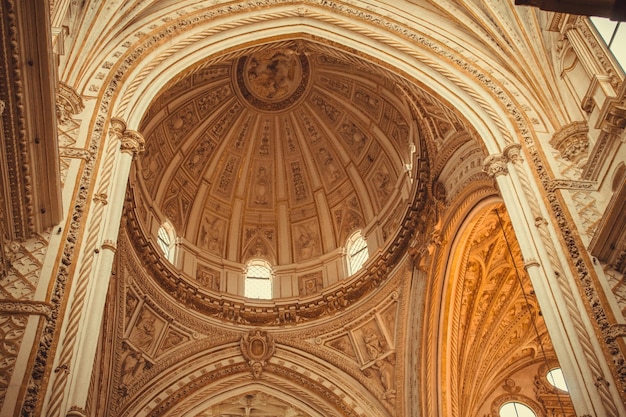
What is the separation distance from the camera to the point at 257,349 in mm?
18984

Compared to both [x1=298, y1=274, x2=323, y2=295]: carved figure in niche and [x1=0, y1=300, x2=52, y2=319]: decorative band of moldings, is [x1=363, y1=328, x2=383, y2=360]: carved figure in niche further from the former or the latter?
[x1=0, y1=300, x2=52, y2=319]: decorative band of moldings

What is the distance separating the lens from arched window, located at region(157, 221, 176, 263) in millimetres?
19844

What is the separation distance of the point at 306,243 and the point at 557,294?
39.8 feet

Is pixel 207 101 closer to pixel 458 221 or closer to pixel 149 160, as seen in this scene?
pixel 149 160

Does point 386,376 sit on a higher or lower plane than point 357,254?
lower

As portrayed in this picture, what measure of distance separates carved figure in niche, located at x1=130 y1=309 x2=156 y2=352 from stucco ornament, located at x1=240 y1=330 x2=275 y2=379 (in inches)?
96.4

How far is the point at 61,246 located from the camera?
9.53 meters

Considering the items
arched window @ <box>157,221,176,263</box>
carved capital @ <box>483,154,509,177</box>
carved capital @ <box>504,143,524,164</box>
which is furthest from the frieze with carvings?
carved capital @ <box>504,143,524,164</box>

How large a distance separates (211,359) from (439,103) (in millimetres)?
9133

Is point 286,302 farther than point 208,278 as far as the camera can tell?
No

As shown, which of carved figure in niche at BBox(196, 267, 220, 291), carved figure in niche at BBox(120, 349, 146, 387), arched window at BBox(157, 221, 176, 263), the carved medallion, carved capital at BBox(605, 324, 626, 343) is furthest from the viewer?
the carved medallion

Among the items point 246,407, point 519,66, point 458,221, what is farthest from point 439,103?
point 246,407

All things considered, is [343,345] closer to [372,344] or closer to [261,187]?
[372,344]

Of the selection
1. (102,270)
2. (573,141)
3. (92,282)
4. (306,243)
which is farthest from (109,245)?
(306,243)
